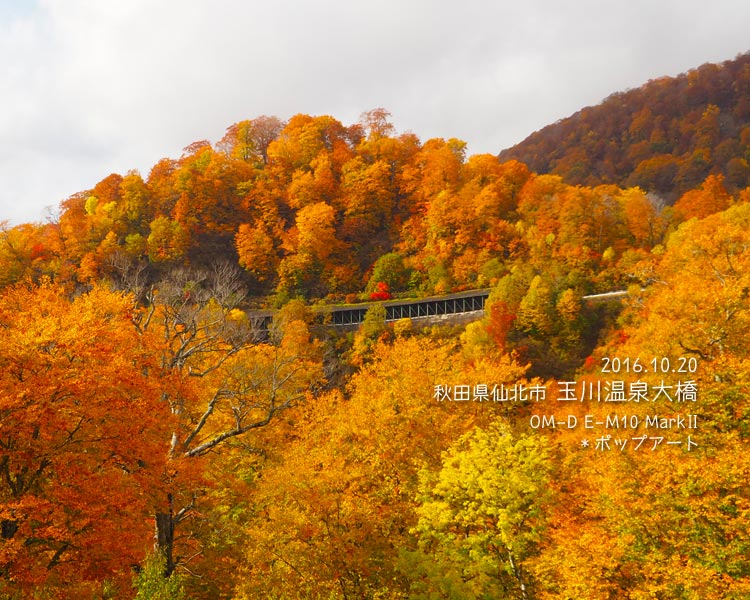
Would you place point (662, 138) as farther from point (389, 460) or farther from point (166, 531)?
point (166, 531)

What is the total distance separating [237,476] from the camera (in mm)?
24500

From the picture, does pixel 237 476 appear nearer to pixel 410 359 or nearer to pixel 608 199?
pixel 410 359

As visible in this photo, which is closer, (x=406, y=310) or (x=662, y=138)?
(x=406, y=310)

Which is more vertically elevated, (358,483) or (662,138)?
(662,138)

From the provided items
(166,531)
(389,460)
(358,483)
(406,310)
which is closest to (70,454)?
(166,531)

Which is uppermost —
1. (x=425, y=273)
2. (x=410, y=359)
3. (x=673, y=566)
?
(x=425, y=273)

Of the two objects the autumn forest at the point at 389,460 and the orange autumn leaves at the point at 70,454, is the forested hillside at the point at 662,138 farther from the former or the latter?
the orange autumn leaves at the point at 70,454

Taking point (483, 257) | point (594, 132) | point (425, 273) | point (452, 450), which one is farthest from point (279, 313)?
point (594, 132)

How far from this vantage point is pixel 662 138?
11750 centimetres

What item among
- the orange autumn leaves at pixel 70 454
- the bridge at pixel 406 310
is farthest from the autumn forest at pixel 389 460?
the bridge at pixel 406 310

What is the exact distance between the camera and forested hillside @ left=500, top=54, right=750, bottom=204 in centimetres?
10194

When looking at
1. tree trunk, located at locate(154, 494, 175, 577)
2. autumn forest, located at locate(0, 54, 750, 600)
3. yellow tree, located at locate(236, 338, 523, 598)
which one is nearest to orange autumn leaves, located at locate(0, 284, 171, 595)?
autumn forest, located at locate(0, 54, 750, 600)

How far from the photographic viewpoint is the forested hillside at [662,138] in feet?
334

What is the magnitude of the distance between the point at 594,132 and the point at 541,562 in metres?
133
